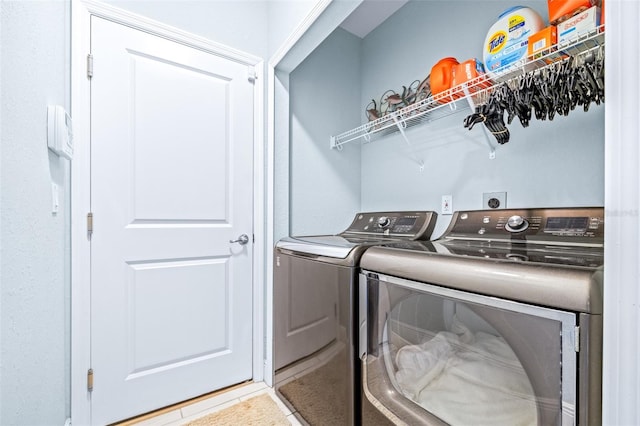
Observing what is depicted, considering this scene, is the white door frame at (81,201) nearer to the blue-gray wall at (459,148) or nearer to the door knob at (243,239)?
the door knob at (243,239)

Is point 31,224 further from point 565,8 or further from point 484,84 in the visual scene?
point 565,8

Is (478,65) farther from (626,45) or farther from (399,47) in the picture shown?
(626,45)

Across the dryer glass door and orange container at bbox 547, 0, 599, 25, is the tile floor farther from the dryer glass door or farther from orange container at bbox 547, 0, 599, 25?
orange container at bbox 547, 0, 599, 25

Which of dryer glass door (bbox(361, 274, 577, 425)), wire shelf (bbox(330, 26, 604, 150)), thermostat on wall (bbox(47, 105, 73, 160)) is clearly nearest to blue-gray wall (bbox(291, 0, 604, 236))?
wire shelf (bbox(330, 26, 604, 150))

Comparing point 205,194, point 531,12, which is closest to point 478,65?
point 531,12

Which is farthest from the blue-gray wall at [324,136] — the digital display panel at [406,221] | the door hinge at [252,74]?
the digital display panel at [406,221]

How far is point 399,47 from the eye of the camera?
2.08 meters

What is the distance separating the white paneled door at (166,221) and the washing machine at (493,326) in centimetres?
103

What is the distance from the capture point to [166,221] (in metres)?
1.63

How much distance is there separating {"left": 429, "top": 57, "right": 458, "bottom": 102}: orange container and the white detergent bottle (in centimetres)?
18

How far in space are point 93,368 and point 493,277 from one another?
1.82 meters

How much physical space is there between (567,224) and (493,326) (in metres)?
0.63

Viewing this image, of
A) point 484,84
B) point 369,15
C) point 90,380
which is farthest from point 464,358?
point 369,15

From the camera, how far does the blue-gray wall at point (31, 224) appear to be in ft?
2.53
